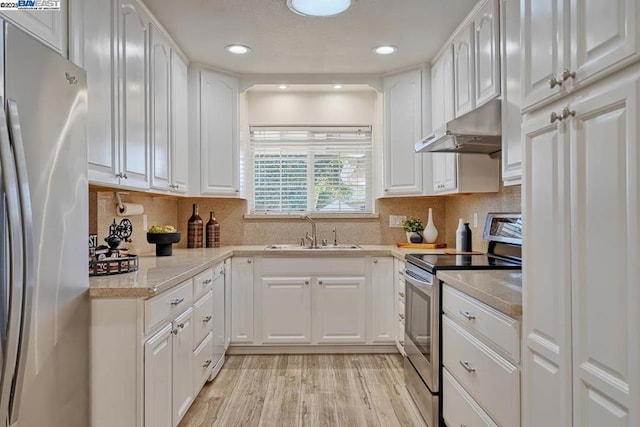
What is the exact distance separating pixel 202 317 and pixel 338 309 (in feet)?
4.13

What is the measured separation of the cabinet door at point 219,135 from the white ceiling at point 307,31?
165mm

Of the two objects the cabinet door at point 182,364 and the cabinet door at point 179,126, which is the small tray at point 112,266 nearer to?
the cabinet door at point 182,364

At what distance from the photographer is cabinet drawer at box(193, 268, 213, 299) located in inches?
96.5

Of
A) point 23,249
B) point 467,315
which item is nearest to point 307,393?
point 467,315

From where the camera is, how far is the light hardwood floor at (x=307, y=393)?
8.04 feet

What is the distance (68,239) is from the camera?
60.0 inches

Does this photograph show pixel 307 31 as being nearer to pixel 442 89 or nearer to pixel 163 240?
pixel 442 89

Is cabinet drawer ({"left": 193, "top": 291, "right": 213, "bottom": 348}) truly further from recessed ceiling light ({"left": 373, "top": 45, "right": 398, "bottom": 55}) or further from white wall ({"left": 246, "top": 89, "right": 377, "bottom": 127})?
recessed ceiling light ({"left": 373, "top": 45, "right": 398, "bottom": 55})

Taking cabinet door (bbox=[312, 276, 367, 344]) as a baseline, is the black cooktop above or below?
above

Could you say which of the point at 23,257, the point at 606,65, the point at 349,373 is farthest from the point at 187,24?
the point at 349,373

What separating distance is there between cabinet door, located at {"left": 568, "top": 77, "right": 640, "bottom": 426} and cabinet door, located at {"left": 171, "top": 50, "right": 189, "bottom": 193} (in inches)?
104

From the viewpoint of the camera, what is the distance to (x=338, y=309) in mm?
3480

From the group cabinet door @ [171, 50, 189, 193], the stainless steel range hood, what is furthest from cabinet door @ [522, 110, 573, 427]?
cabinet door @ [171, 50, 189, 193]

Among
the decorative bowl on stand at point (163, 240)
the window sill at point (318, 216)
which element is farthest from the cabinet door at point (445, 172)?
the decorative bowl on stand at point (163, 240)
